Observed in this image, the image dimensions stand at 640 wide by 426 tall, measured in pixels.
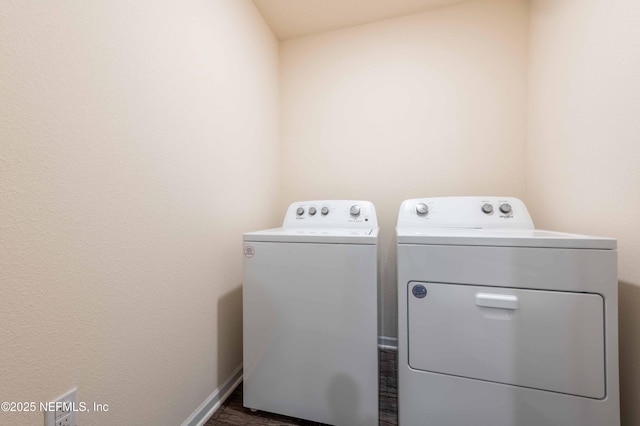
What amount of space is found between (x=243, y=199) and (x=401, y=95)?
1.22 m

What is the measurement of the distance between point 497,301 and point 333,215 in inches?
34.0

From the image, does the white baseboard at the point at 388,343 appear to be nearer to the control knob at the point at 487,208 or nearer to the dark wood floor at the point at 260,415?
the dark wood floor at the point at 260,415

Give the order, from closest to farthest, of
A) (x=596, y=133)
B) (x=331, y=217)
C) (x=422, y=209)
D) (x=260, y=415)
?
1. (x=596, y=133)
2. (x=260, y=415)
3. (x=422, y=209)
4. (x=331, y=217)

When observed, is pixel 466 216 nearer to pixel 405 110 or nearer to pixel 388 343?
pixel 405 110

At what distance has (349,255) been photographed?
36.3 inches

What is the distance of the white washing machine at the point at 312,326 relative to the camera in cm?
90

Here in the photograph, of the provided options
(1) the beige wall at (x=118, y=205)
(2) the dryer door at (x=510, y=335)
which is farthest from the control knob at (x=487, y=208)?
(1) the beige wall at (x=118, y=205)

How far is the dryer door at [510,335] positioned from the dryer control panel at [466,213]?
535mm

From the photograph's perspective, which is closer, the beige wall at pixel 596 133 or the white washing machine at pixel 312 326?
the beige wall at pixel 596 133

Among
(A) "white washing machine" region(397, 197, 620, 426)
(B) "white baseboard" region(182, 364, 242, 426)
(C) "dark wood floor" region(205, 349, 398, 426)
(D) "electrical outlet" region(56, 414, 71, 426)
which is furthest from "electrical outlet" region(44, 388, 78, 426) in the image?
(A) "white washing machine" region(397, 197, 620, 426)

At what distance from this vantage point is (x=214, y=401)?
1066 millimetres

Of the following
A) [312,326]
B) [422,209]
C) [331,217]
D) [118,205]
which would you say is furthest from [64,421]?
[422,209]

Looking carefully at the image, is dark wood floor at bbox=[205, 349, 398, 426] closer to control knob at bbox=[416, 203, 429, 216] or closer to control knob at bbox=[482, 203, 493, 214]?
control knob at bbox=[416, 203, 429, 216]

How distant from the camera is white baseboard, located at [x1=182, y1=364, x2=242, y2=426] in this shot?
3.17 ft
